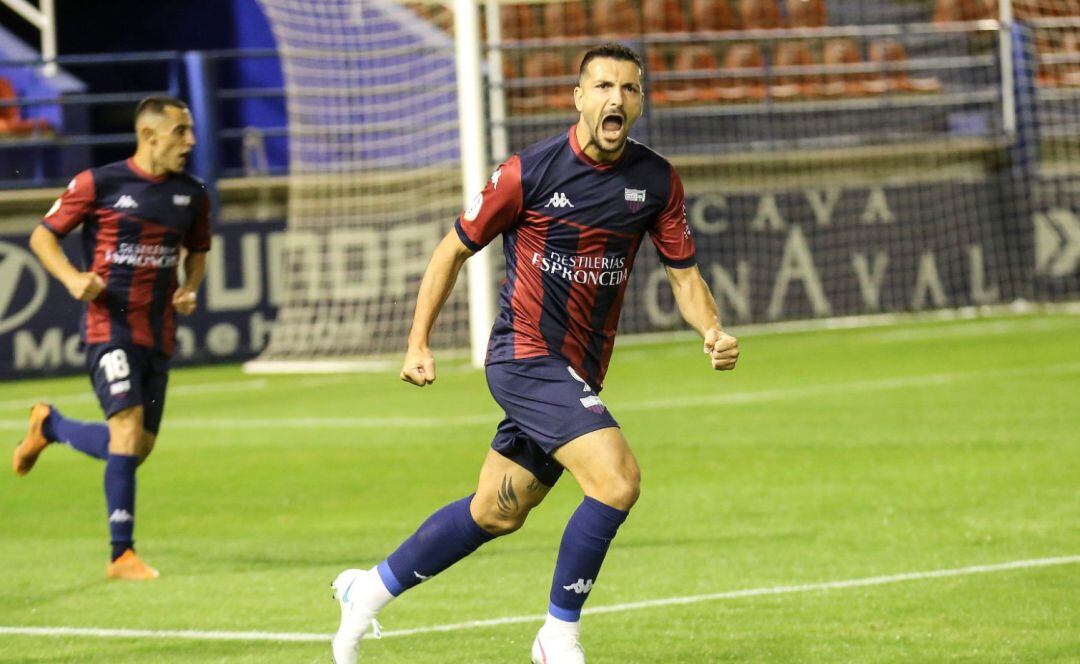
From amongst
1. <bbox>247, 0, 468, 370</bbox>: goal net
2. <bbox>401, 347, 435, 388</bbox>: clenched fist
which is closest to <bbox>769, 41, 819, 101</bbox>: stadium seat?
<bbox>247, 0, 468, 370</bbox>: goal net

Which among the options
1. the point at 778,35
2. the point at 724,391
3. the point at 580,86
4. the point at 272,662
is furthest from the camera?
the point at 778,35

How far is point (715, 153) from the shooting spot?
20500mm

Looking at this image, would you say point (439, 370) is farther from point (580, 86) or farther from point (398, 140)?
point (580, 86)

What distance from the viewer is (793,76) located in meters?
22.6

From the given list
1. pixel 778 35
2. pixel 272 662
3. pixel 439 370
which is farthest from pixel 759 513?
pixel 778 35

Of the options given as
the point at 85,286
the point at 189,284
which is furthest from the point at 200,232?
the point at 85,286

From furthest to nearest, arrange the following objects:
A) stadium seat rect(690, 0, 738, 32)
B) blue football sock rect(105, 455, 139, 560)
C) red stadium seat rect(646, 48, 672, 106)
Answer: stadium seat rect(690, 0, 738, 32), red stadium seat rect(646, 48, 672, 106), blue football sock rect(105, 455, 139, 560)

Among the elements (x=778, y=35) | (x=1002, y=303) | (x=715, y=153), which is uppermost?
(x=778, y=35)

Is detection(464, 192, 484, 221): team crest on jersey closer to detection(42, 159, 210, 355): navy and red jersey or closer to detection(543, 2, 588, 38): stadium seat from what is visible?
detection(42, 159, 210, 355): navy and red jersey

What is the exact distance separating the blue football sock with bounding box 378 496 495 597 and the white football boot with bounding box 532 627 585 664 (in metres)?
0.45

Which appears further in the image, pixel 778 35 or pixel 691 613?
pixel 778 35

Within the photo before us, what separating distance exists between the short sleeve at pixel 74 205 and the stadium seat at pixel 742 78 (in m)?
14.3

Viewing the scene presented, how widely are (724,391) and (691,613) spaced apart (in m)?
7.94

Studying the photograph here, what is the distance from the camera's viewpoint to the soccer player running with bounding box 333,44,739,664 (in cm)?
533
